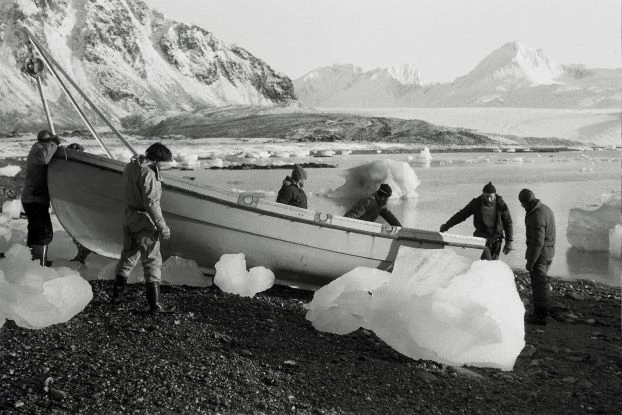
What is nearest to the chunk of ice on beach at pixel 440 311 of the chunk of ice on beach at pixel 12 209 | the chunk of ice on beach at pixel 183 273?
the chunk of ice on beach at pixel 183 273

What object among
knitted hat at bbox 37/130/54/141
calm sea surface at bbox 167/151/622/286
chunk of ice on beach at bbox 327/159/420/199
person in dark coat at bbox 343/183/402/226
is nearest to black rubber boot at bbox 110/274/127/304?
knitted hat at bbox 37/130/54/141

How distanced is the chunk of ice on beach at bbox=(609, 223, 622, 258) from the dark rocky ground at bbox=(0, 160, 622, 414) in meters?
5.33

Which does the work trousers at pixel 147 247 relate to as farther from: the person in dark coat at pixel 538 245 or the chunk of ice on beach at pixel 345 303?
the person in dark coat at pixel 538 245

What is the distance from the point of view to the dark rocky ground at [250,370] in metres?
3.89

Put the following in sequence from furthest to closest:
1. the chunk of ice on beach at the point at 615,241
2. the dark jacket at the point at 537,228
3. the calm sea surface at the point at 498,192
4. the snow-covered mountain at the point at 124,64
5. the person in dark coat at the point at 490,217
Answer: the snow-covered mountain at the point at 124,64, the chunk of ice on beach at the point at 615,241, the calm sea surface at the point at 498,192, the person in dark coat at the point at 490,217, the dark jacket at the point at 537,228

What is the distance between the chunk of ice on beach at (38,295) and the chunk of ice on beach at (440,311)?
1859mm

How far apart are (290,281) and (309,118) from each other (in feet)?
249

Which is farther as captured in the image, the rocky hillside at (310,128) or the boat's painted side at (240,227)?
the rocky hillside at (310,128)

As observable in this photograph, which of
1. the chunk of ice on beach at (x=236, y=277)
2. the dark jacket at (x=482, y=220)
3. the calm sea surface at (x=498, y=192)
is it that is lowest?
the calm sea surface at (x=498, y=192)

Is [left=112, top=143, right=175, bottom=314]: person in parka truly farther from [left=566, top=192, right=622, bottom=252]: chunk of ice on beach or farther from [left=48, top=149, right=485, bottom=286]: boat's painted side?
[left=566, top=192, right=622, bottom=252]: chunk of ice on beach

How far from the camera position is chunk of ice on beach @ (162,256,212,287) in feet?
21.4

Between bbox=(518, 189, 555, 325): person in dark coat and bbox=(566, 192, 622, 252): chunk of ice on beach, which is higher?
bbox=(518, 189, 555, 325): person in dark coat

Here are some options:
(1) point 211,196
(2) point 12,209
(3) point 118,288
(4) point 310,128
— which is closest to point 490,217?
(1) point 211,196

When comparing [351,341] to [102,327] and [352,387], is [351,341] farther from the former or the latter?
[102,327]
